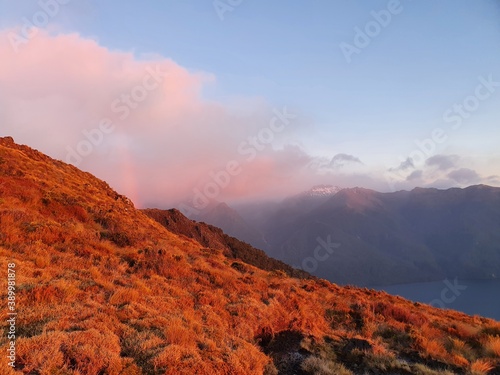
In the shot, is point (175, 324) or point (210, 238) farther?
point (210, 238)

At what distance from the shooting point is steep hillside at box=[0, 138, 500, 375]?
6.56 metres

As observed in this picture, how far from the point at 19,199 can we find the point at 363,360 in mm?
23297

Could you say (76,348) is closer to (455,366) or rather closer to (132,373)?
(132,373)

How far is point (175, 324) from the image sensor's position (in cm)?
847

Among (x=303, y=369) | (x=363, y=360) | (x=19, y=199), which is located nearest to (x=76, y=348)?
(x=303, y=369)
